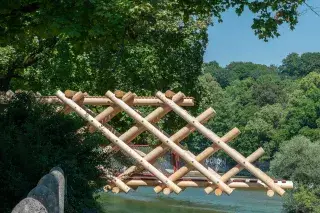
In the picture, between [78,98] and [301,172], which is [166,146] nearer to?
[78,98]

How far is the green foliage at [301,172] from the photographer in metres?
37.4

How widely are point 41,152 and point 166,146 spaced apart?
19.7 feet

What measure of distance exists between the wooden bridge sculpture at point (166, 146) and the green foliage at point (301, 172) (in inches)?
873

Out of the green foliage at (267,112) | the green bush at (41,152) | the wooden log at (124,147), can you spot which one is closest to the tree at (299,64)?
the green foliage at (267,112)

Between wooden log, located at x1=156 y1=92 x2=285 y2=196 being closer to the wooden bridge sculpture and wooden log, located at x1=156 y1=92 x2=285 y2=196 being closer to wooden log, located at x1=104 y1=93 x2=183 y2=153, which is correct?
the wooden bridge sculpture

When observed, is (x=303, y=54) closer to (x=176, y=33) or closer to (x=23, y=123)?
(x=176, y=33)

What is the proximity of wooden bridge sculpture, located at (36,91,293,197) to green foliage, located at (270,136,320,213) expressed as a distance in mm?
22181

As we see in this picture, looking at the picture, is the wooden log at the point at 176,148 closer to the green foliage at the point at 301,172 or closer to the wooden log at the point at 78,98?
the wooden log at the point at 78,98

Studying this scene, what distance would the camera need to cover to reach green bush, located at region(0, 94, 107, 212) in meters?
8.84

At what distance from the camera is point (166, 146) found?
50.6ft

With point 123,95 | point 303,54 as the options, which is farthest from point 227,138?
point 303,54

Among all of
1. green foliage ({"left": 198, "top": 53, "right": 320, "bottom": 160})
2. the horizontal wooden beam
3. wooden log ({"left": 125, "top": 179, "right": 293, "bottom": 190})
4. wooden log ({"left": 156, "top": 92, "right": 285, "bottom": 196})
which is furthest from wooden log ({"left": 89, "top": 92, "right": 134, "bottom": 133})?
green foliage ({"left": 198, "top": 53, "right": 320, "bottom": 160})

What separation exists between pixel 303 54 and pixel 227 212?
454ft

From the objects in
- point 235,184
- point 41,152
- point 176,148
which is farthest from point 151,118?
point 41,152
